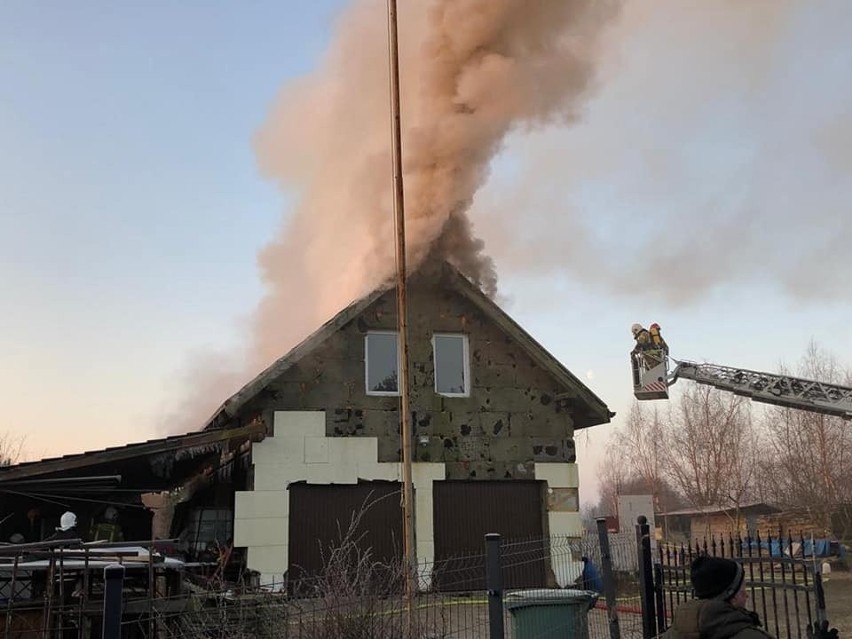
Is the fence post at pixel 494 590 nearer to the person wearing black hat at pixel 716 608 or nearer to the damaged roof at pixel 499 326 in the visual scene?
the person wearing black hat at pixel 716 608

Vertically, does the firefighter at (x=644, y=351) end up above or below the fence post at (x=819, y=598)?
above

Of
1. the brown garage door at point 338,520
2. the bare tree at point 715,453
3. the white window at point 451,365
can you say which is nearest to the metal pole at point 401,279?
the brown garage door at point 338,520

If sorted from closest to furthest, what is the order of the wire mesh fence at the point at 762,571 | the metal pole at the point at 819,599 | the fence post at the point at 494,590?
1. the metal pole at the point at 819,599
2. the wire mesh fence at the point at 762,571
3. the fence post at the point at 494,590

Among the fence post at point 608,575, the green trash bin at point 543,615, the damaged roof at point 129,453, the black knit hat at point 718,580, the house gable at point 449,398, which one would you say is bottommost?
the green trash bin at point 543,615

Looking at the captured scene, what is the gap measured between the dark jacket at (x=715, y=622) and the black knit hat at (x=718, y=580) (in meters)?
0.04

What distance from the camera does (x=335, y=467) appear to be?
13.6 metres

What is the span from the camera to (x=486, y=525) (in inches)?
571

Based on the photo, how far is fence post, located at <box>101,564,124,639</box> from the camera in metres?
4.50

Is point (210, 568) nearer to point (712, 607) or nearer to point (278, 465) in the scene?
point (278, 465)

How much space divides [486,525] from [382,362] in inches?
137

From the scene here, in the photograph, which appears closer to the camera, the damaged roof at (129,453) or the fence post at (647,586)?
the fence post at (647,586)

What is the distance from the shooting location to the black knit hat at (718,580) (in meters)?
4.06

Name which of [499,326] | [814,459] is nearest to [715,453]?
[814,459]

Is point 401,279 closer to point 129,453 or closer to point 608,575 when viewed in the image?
point 129,453
